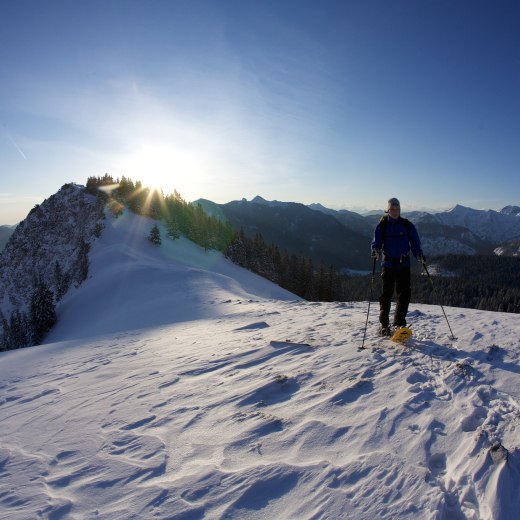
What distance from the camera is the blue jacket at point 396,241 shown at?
8.37 metres

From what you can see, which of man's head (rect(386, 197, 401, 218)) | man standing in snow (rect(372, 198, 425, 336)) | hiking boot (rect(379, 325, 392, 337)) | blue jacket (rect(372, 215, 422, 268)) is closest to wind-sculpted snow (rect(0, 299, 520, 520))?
hiking boot (rect(379, 325, 392, 337))

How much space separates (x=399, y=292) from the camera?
28.1ft

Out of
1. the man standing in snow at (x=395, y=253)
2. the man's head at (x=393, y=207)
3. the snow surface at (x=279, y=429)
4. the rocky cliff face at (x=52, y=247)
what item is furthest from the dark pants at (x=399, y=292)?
the rocky cliff face at (x=52, y=247)

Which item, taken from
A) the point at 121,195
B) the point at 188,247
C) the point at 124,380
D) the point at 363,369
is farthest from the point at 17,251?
the point at 363,369

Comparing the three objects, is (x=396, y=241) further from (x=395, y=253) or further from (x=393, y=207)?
(x=393, y=207)


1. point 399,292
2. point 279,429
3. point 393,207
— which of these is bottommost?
point 279,429

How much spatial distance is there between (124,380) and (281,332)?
443 cm

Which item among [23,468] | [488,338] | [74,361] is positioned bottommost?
[74,361]

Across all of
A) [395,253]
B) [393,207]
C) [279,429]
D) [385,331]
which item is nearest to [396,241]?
[395,253]

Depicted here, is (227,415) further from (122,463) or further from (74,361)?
(74,361)

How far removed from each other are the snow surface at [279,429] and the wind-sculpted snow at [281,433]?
0.02m

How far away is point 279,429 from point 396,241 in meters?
5.80

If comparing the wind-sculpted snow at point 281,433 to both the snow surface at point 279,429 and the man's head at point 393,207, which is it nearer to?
the snow surface at point 279,429

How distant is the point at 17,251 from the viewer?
2472 inches
